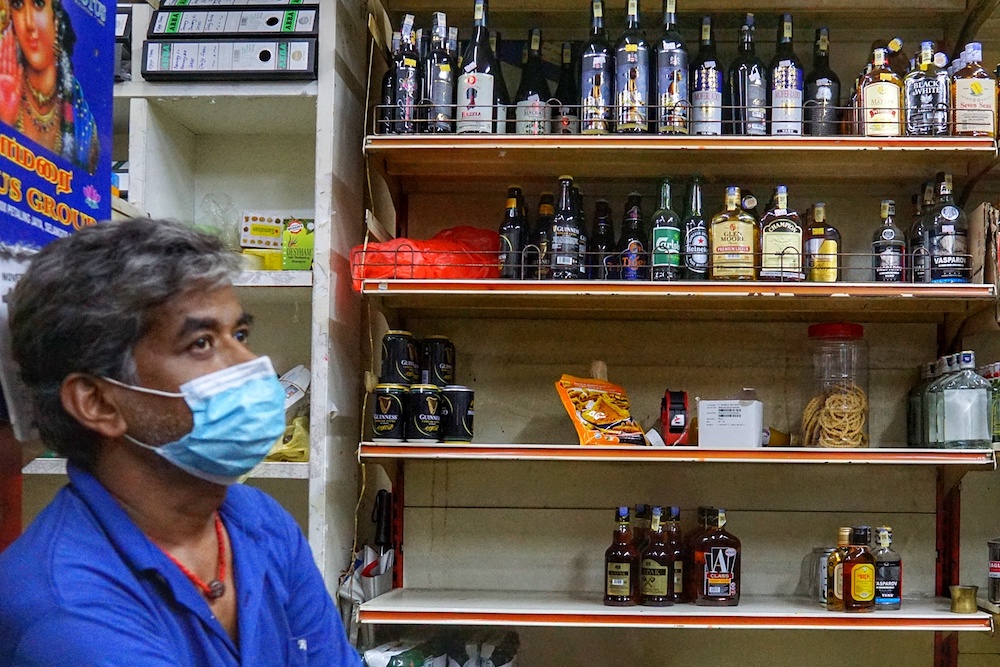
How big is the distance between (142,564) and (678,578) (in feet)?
6.38

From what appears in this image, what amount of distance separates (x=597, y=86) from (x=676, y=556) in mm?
1401

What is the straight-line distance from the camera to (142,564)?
4.35 ft

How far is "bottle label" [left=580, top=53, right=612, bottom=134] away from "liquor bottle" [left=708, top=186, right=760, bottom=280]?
44cm

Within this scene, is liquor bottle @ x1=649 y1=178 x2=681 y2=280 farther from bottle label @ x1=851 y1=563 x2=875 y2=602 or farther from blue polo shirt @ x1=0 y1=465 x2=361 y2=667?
blue polo shirt @ x1=0 y1=465 x2=361 y2=667

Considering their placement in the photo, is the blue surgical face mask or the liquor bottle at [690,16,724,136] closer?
the blue surgical face mask

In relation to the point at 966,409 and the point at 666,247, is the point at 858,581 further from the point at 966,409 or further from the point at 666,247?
the point at 666,247

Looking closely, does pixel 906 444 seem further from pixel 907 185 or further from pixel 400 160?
pixel 400 160

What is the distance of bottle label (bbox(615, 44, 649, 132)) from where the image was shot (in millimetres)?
2920

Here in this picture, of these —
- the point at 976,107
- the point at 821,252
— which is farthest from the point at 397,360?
the point at 976,107

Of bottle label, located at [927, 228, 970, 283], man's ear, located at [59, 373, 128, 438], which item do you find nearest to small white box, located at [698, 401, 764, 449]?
bottle label, located at [927, 228, 970, 283]

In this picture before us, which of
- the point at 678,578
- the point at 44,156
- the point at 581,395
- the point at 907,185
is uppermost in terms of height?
the point at 907,185

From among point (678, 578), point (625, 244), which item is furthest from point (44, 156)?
point (678, 578)

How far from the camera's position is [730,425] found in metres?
2.84

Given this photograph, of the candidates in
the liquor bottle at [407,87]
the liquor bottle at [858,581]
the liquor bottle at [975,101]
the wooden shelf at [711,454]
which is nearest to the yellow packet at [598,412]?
the wooden shelf at [711,454]
